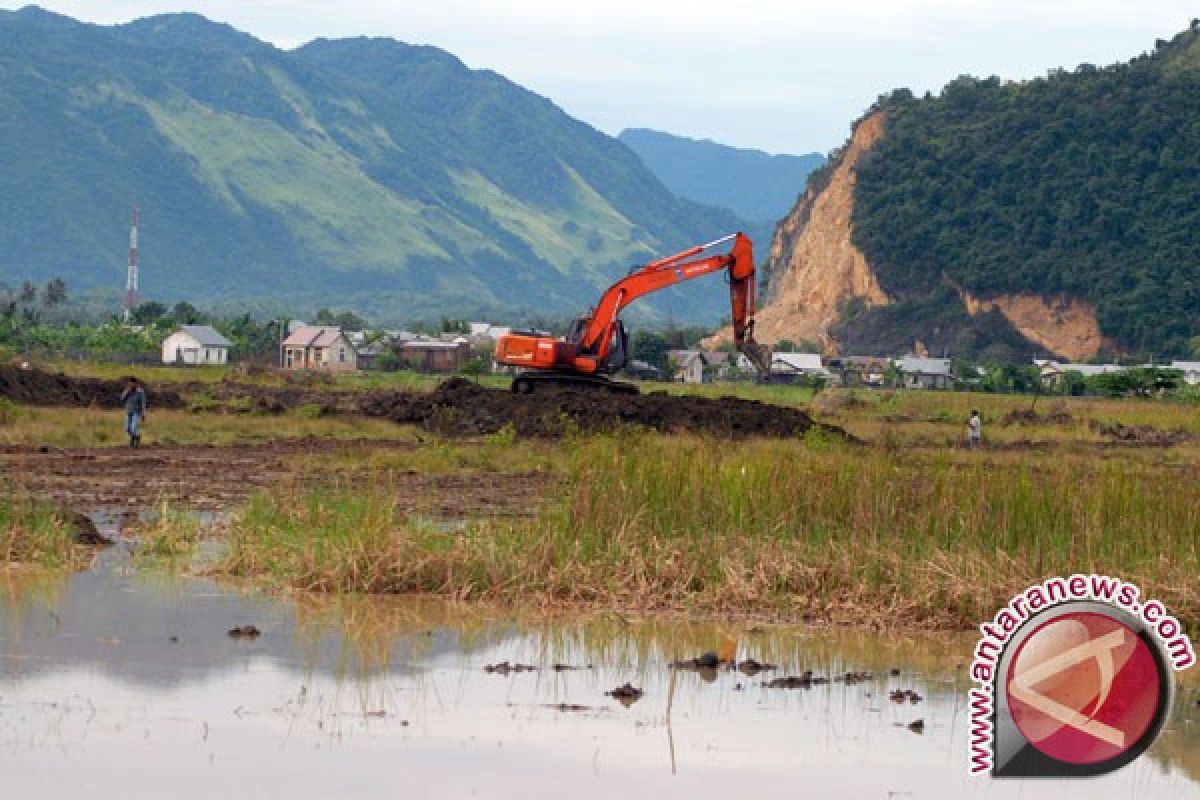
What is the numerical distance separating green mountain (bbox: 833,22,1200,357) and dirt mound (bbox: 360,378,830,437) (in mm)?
106247

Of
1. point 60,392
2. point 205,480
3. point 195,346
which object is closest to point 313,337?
point 195,346

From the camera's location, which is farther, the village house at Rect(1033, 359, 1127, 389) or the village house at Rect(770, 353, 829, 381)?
the village house at Rect(770, 353, 829, 381)

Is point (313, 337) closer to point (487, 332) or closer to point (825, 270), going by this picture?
point (487, 332)

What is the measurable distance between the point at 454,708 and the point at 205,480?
15051 millimetres

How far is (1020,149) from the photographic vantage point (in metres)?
166

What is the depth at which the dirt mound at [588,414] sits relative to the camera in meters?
39.8

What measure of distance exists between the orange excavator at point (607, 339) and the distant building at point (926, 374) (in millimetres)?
68653

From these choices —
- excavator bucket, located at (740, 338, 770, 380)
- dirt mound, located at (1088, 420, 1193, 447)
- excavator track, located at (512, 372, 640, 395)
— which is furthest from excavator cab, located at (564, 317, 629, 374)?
dirt mound, located at (1088, 420, 1193, 447)

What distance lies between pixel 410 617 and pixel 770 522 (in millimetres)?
3558

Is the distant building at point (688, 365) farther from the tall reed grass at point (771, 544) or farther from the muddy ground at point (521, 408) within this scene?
the tall reed grass at point (771, 544)

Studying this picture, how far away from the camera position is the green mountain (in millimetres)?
149375

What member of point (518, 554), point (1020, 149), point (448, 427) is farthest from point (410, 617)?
point (1020, 149)

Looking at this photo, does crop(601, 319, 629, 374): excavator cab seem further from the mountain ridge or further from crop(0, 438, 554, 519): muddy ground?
the mountain ridge

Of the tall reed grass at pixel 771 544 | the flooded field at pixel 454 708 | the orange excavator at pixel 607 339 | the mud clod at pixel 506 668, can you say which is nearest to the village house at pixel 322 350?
the orange excavator at pixel 607 339
